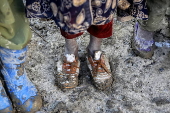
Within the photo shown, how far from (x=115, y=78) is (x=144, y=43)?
1.09 ft

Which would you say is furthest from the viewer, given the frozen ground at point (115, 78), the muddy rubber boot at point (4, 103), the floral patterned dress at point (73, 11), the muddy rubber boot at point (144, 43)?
the muddy rubber boot at point (144, 43)

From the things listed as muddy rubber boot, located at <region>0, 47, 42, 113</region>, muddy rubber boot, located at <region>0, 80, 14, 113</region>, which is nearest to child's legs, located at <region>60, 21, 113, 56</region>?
muddy rubber boot, located at <region>0, 47, 42, 113</region>

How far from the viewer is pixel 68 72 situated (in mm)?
1262

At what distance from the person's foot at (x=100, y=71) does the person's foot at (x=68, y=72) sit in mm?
95

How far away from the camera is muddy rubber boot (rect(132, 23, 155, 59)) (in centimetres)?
140

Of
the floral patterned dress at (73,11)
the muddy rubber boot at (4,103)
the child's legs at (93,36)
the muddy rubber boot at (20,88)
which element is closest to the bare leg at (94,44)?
the child's legs at (93,36)

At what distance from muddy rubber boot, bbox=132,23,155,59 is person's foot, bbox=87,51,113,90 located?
0.29 meters

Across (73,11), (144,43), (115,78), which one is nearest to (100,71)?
(115,78)

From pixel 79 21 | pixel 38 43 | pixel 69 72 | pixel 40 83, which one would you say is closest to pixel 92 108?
pixel 69 72

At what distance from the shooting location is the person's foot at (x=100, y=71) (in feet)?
4.07

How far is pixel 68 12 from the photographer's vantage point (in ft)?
2.71

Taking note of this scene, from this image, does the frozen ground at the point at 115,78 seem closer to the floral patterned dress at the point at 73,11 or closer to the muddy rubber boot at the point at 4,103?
the muddy rubber boot at the point at 4,103

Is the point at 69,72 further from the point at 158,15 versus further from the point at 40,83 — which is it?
the point at 158,15

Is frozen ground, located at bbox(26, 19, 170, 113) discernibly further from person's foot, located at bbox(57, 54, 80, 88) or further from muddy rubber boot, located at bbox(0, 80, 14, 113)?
muddy rubber boot, located at bbox(0, 80, 14, 113)
